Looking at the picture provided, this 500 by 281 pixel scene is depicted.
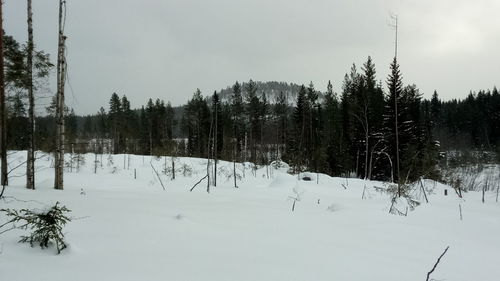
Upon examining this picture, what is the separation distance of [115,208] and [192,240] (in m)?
2.52

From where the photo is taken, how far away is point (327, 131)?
53.0 m

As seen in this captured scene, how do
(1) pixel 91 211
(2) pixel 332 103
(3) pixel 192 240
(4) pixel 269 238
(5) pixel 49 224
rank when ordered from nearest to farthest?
(5) pixel 49 224 → (3) pixel 192 240 → (4) pixel 269 238 → (1) pixel 91 211 → (2) pixel 332 103

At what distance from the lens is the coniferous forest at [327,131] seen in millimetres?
31469

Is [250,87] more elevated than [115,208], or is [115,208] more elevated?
[250,87]

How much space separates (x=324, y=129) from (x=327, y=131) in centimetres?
127

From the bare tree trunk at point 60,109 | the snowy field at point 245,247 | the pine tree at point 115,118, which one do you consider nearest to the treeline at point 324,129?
the pine tree at point 115,118

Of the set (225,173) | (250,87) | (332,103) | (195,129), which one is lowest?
(225,173)

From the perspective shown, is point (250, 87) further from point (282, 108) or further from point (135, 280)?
point (135, 280)

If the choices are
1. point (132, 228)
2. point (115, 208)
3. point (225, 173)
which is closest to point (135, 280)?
point (132, 228)

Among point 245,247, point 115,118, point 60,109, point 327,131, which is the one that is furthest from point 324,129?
point 245,247

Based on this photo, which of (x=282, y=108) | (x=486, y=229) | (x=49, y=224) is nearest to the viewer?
(x=49, y=224)

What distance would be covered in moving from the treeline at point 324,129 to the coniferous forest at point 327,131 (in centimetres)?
14

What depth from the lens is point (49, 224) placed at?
3580 millimetres

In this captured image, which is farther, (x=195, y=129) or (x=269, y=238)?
(x=195, y=129)
